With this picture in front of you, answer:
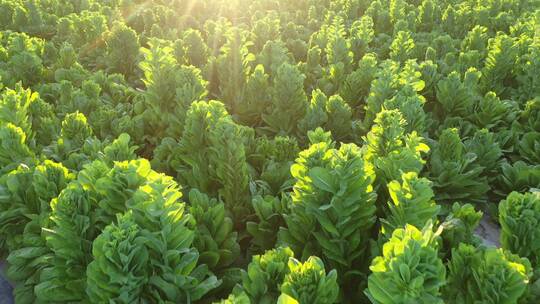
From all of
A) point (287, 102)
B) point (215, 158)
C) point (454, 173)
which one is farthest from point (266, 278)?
point (287, 102)

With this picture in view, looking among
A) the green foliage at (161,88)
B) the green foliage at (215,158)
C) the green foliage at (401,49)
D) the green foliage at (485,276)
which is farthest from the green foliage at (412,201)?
the green foliage at (401,49)

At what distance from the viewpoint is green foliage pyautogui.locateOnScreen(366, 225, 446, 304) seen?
1.94m

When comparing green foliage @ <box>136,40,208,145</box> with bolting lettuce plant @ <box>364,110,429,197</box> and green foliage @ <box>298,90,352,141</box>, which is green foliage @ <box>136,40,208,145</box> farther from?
bolting lettuce plant @ <box>364,110,429,197</box>

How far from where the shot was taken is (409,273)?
→ 6.34ft

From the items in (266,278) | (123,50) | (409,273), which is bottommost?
(123,50)

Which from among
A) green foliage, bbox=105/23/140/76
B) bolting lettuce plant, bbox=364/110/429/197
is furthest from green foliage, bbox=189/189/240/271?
green foliage, bbox=105/23/140/76

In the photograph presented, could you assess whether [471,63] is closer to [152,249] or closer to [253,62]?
[253,62]

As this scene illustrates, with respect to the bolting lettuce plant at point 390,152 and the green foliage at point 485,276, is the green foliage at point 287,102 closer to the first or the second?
the bolting lettuce plant at point 390,152

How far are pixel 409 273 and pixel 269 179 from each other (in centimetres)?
194

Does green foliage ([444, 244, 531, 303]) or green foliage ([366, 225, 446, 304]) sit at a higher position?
green foliage ([366, 225, 446, 304])

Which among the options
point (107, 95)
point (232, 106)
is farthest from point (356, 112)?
point (107, 95)

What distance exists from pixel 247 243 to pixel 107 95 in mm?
2941

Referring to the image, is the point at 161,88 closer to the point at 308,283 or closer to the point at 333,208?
the point at 333,208

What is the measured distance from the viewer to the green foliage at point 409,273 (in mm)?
1938
